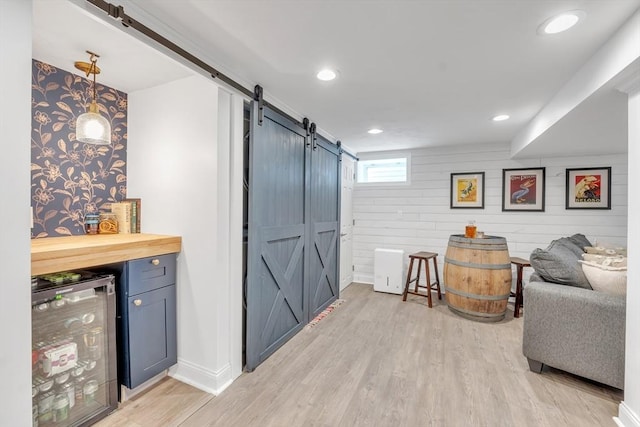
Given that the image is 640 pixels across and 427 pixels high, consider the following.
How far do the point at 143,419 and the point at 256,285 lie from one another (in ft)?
3.40

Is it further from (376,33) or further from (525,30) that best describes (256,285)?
(525,30)

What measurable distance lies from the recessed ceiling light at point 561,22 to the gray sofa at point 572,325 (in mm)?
1605

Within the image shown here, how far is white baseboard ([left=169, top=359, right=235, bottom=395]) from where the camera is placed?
195cm

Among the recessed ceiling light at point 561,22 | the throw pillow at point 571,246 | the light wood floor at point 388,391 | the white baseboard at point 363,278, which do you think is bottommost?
the light wood floor at point 388,391

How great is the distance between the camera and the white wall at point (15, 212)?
102 centimetres

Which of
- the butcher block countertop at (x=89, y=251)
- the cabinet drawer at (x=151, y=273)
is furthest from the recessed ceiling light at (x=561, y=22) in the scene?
the cabinet drawer at (x=151, y=273)

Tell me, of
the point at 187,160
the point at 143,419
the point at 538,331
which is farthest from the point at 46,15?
the point at 538,331

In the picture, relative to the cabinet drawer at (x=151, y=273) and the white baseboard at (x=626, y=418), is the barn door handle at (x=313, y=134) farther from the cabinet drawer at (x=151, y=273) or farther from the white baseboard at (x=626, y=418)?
the white baseboard at (x=626, y=418)

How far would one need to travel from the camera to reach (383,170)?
4.75m

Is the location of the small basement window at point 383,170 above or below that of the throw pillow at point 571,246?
above

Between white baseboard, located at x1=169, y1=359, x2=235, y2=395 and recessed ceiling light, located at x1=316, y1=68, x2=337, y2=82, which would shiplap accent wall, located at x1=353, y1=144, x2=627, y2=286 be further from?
white baseboard, located at x1=169, y1=359, x2=235, y2=395

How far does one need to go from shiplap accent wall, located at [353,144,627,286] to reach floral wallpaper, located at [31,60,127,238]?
347cm

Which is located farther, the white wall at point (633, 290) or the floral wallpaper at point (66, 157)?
the floral wallpaper at point (66, 157)

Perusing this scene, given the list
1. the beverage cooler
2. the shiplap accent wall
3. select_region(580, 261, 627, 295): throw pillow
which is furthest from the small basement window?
the beverage cooler
